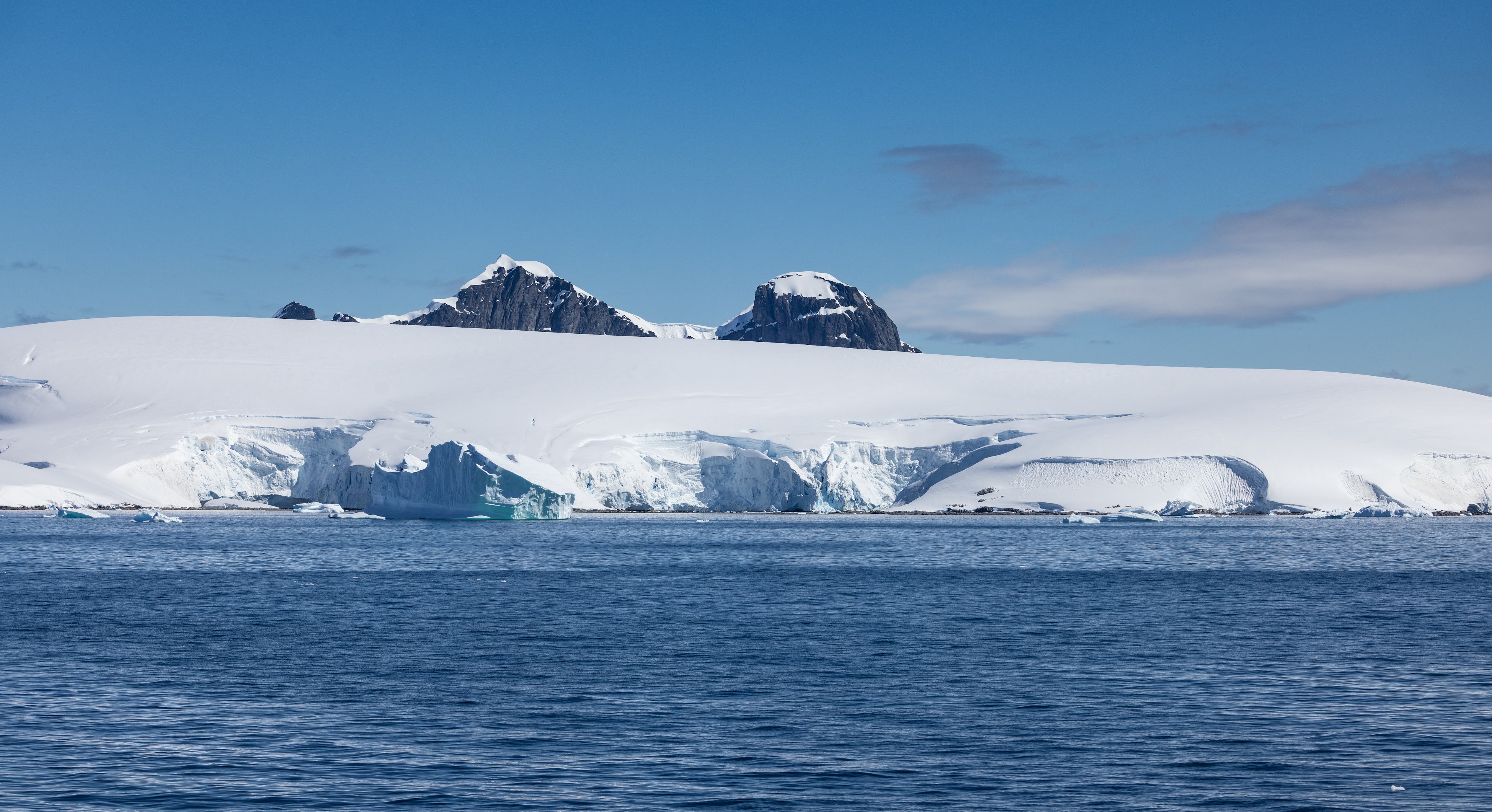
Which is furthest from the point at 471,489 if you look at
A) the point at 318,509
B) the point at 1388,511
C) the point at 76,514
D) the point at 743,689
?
the point at 743,689

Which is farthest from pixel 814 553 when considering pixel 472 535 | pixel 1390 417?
pixel 1390 417

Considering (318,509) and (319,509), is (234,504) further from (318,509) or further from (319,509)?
(318,509)

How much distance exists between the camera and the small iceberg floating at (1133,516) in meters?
64.6

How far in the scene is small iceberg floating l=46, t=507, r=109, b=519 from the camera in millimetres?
62062

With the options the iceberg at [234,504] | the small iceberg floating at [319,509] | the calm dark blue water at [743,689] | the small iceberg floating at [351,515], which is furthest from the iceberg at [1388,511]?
the iceberg at [234,504]

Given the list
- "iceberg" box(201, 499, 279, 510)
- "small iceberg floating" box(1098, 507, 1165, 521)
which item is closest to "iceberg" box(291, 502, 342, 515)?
"iceberg" box(201, 499, 279, 510)

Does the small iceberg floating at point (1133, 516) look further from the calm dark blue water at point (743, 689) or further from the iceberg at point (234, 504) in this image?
the iceberg at point (234, 504)

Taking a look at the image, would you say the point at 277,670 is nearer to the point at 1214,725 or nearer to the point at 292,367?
the point at 1214,725

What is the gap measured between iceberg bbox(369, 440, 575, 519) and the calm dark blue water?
26.6 m

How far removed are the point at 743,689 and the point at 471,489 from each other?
156 ft

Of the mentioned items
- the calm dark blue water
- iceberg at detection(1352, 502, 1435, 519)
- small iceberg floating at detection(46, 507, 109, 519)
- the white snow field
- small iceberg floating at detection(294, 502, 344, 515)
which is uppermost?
the white snow field

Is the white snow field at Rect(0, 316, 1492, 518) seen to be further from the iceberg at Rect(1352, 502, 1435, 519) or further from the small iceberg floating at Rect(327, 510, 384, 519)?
the small iceberg floating at Rect(327, 510, 384, 519)

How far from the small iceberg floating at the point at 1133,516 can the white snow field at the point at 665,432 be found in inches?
41.5

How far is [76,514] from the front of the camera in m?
62.5
